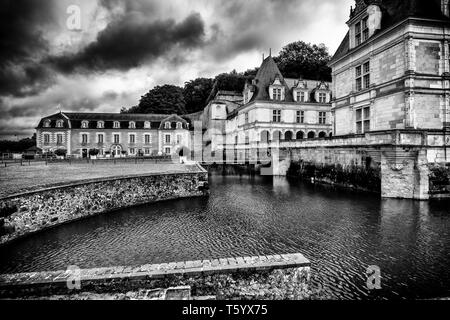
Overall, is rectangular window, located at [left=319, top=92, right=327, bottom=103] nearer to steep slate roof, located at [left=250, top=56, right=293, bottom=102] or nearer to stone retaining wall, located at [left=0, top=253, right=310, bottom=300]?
steep slate roof, located at [left=250, top=56, right=293, bottom=102]

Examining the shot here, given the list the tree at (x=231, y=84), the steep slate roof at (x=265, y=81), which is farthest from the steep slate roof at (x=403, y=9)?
the tree at (x=231, y=84)

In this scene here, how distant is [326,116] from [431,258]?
3116 centimetres

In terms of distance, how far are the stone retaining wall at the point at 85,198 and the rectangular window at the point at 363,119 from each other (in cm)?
1275

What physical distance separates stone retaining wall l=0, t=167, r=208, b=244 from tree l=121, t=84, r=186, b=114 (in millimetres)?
44579

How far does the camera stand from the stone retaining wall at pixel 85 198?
8430 millimetres

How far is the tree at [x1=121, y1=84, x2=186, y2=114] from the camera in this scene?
2254 inches

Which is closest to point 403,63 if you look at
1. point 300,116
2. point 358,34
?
point 358,34

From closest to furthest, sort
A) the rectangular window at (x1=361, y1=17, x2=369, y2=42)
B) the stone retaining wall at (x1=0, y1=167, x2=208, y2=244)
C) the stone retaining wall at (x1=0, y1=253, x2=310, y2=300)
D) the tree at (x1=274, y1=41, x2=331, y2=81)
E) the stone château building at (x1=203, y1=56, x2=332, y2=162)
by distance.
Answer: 1. the stone retaining wall at (x1=0, y1=253, x2=310, y2=300)
2. the stone retaining wall at (x1=0, y1=167, x2=208, y2=244)
3. the rectangular window at (x1=361, y1=17, x2=369, y2=42)
4. the stone château building at (x1=203, y1=56, x2=332, y2=162)
5. the tree at (x1=274, y1=41, x2=331, y2=81)

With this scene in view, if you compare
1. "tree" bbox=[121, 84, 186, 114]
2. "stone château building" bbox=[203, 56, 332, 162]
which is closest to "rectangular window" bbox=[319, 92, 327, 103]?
"stone château building" bbox=[203, 56, 332, 162]

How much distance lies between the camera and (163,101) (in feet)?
187

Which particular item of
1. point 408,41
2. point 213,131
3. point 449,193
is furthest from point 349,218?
point 213,131

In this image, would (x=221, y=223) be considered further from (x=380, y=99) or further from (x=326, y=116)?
(x=326, y=116)

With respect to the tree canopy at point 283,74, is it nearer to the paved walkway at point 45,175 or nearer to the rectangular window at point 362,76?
the rectangular window at point 362,76

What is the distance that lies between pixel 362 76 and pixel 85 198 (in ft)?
66.1
